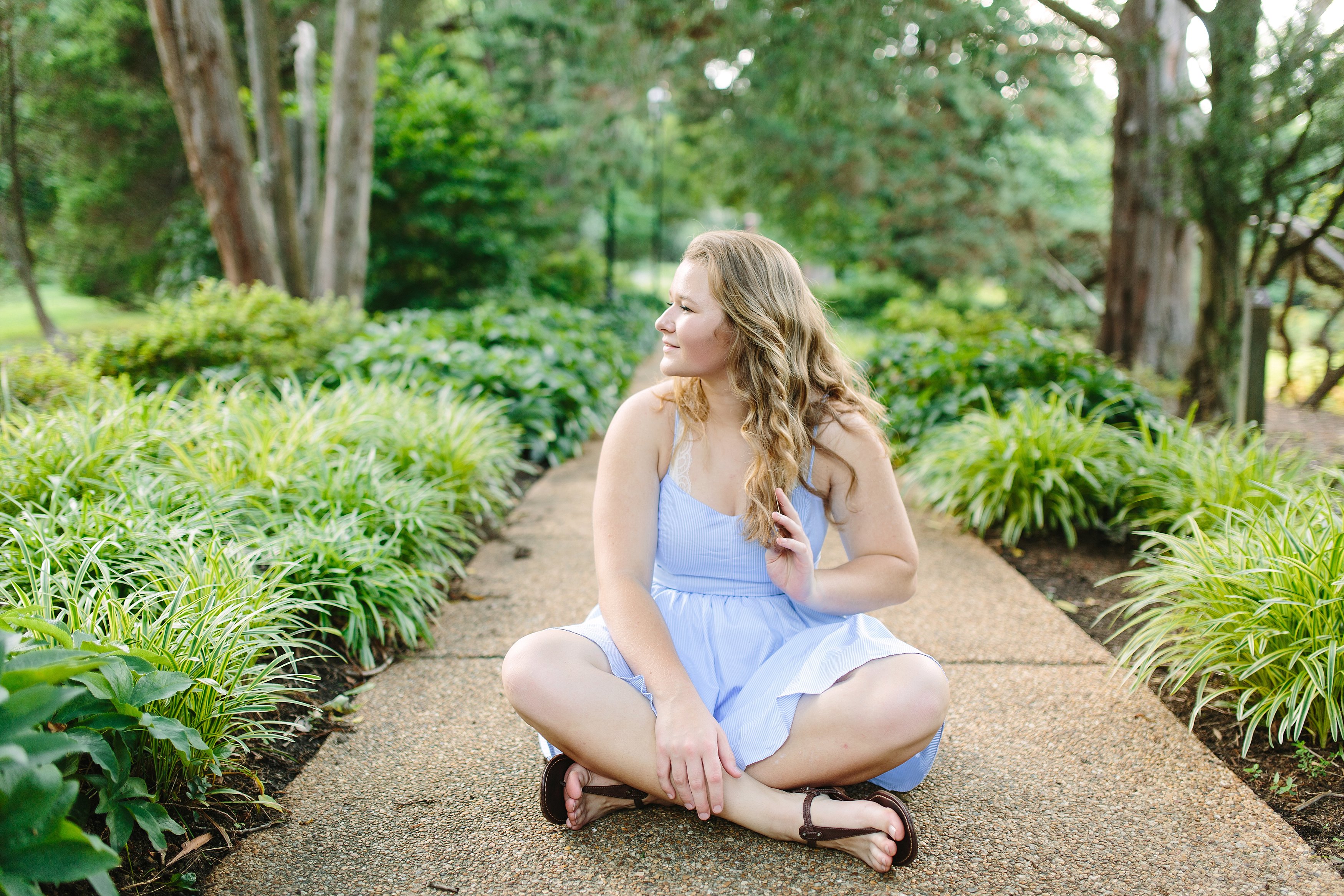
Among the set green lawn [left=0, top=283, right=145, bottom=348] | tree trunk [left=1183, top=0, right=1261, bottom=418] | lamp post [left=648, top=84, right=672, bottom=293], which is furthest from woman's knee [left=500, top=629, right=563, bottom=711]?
lamp post [left=648, top=84, right=672, bottom=293]

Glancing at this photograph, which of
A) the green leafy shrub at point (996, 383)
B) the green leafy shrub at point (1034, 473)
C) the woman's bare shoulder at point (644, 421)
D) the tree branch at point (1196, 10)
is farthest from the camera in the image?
the tree branch at point (1196, 10)

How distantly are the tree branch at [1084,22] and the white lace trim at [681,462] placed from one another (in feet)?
22.0

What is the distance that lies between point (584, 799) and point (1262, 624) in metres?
1.91

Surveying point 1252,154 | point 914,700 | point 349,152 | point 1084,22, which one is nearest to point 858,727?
point 914,700

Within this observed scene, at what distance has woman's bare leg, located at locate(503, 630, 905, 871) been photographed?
1.75 metres

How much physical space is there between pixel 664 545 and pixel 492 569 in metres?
1.83

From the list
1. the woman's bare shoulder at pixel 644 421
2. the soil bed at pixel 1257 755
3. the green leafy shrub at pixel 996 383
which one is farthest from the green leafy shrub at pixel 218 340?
the soil bed at pixel 1257 755

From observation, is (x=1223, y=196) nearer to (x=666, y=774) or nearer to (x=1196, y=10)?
(x=1196, y=10)

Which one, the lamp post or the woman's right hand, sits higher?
the lamp post

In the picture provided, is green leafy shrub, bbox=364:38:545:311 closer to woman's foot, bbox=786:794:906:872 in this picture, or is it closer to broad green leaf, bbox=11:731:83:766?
woman's foot, bbox=786:794:906:872

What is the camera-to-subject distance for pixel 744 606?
2.05m

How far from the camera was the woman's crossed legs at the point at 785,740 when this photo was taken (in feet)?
5.85

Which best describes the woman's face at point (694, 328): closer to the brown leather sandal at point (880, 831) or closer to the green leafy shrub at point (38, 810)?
the brown leather sandal at point (880, 831)

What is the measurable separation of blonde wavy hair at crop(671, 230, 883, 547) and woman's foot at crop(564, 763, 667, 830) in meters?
0.64
